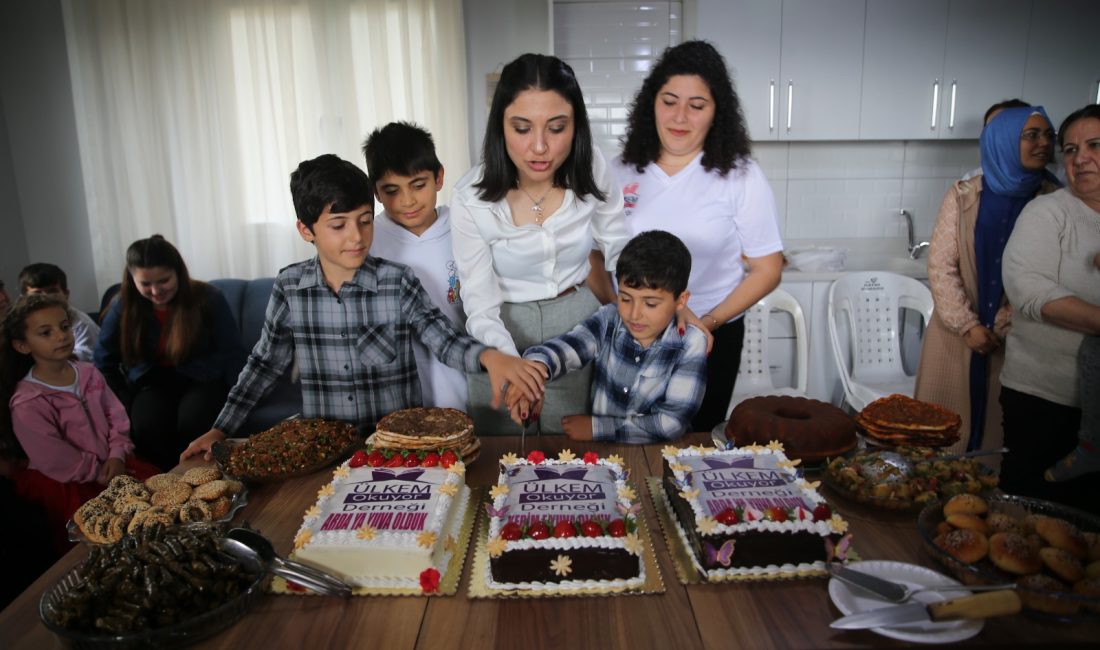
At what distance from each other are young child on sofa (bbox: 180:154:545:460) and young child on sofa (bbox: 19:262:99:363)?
2.09m

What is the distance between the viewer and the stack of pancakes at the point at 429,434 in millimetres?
1582

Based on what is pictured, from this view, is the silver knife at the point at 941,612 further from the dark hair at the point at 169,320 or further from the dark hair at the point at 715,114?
the dark hair at the point at 169,320

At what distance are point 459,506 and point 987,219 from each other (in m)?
2.52

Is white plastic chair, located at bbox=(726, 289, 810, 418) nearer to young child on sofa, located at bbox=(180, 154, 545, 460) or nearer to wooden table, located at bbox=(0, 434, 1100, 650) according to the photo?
young child on sofa, located at bbox=(180, 154, 545, 460)

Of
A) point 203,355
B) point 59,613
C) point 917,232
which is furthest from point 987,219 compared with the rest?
point 203,355

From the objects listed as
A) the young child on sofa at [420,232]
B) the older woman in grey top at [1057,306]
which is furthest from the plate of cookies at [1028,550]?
the young child on sofa at [420,232]

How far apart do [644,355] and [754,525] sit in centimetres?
79

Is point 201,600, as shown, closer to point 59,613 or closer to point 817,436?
point 59,613

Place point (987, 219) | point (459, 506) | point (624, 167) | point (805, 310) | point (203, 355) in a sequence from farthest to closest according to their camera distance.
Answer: point (805, 310) < point (203, 355) < point (987, 219) < point (624, 167) < point (459, 506)

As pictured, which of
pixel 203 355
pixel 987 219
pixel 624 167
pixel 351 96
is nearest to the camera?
pixel 624 167

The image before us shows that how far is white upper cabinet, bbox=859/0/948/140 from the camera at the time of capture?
404 centimetres

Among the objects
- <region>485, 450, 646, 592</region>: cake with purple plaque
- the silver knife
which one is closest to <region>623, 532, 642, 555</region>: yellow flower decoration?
<region>485, 450, 646, 592</region>: cake with purple plaque

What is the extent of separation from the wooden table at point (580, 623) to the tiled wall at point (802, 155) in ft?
12.2

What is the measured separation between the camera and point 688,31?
4.29 meters
